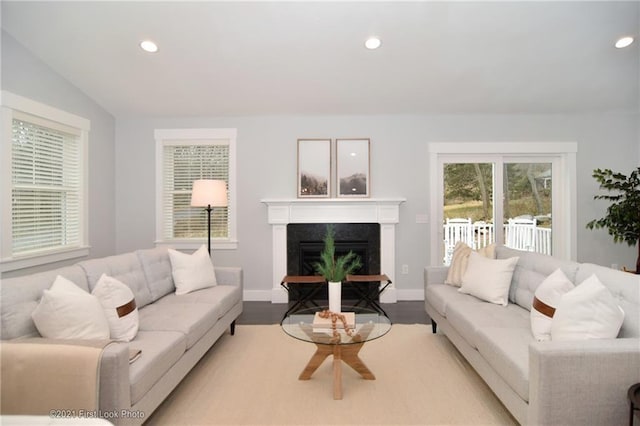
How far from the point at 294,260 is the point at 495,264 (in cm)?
249

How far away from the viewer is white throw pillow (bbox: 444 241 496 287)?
10.7ft

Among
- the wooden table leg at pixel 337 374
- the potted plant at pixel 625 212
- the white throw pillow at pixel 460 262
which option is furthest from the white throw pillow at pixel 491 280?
the potted plant at pixel 625 212

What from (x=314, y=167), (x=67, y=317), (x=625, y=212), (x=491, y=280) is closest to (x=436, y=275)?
(x=491, y=280)

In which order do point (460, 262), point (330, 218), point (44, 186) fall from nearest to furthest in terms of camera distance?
1. point (460, 262)
2. point (44, 186)
3. point (330, 218)

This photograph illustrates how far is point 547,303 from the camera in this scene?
6.82 feet

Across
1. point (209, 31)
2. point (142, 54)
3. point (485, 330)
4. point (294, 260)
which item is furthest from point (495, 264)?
point (142, 54)

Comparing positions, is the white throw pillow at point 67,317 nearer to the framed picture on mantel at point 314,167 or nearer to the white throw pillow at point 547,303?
the white throw pillow at point 547,303

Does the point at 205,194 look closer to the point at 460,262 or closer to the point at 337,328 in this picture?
the point at 337,328

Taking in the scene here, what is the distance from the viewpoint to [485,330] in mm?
2186

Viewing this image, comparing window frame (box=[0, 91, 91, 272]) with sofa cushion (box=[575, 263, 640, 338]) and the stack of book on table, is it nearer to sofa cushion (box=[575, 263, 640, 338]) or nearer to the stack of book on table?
the stack of book on table

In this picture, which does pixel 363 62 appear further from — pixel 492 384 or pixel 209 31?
pixel 492 384

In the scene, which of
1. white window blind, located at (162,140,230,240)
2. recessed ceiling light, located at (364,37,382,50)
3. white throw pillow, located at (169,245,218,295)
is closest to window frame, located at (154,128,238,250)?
white window blind, located at (162,140,230,240)

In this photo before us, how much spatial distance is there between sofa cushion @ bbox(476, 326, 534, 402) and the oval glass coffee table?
0.63 m

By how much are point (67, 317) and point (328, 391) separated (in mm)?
1611
